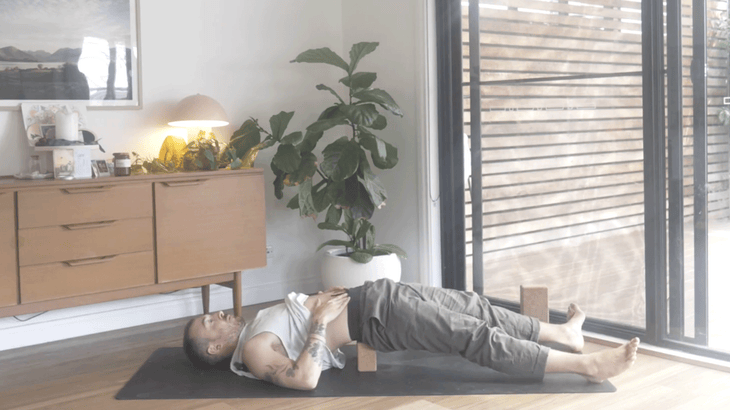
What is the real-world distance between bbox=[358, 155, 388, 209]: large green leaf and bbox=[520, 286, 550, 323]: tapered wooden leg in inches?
39.1

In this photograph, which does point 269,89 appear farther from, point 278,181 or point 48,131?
point 48,131

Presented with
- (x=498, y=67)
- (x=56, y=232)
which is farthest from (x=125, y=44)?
(x=498, y=67)

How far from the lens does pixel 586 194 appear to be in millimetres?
3572

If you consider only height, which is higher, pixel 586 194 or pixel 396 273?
pixel 586 194

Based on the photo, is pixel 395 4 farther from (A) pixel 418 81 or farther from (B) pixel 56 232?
(B) pixel 56 232

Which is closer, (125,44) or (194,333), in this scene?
(194,333)

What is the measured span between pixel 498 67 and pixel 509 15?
0.28 m

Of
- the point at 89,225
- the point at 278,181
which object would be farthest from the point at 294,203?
the point at 89,225

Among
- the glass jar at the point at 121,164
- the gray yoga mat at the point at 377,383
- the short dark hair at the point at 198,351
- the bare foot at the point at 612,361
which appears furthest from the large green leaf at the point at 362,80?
the bare foot at the point at 612,361

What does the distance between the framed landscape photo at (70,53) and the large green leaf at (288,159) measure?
0.79 meters

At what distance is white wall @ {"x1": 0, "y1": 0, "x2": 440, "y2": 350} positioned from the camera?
12.6 ft

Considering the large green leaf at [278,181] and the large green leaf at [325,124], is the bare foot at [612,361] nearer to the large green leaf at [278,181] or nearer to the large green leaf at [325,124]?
the large green leaf at [325,124]

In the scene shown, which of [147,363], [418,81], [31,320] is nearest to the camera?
[147,363]

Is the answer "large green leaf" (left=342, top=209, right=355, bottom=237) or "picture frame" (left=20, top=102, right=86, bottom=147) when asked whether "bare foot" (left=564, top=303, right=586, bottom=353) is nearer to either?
"large green leaf" (left=342, top=209, right=355, bottom=237)
